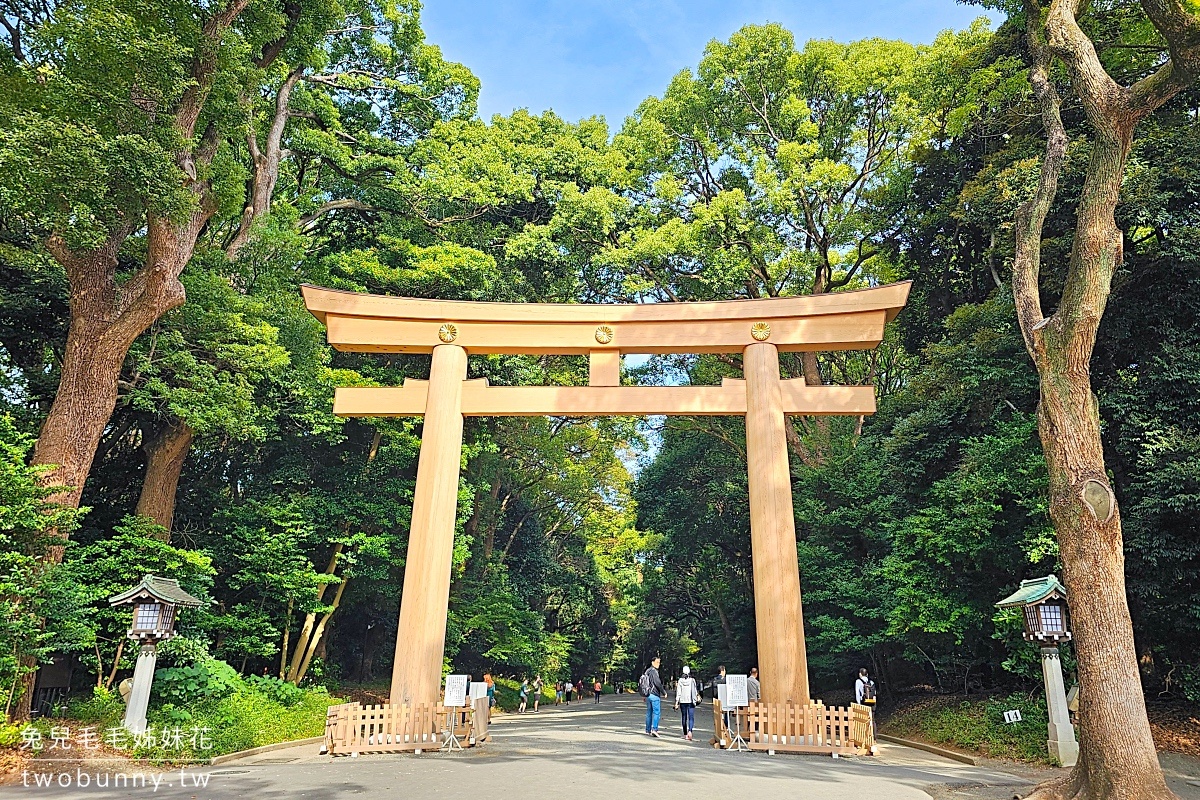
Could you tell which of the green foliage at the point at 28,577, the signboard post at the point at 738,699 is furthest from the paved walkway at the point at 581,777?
the green foliage at the point at 28,577

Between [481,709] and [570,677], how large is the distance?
2362cm

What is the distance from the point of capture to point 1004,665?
10.1 metres

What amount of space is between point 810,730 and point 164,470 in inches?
426

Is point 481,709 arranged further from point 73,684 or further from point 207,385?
point 73,684

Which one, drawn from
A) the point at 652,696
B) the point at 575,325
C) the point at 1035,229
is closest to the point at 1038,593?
the point at 1035,229

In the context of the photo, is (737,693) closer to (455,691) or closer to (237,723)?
(455,691)

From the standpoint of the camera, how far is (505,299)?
1675cm

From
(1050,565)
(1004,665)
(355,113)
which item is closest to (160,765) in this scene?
(1004,665)

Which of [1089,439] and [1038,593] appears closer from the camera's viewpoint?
[1089,439]

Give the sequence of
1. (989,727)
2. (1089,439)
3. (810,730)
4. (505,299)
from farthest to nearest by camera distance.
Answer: (505,299), (989,727), (810,730), (1089,439)

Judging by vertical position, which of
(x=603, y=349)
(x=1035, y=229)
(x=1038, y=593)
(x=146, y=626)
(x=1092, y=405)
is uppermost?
(x=603, y=349)

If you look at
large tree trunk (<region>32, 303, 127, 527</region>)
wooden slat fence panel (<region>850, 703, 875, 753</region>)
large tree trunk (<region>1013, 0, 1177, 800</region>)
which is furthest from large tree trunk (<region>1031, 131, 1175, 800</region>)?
large tree trunk (<region>32, 303, 127, 527</region>)

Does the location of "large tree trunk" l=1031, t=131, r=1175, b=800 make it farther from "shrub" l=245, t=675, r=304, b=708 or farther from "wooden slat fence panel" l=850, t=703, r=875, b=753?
"shrub" l=245, t=675, r=304, b=708

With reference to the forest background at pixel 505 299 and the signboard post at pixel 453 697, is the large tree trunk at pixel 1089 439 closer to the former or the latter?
the forest background at pixel 505 299
